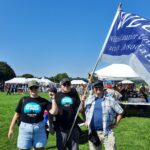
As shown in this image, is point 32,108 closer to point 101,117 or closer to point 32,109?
point 32,109

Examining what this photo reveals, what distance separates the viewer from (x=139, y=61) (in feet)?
22.4

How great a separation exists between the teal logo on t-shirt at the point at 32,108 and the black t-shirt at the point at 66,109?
20.4 inches

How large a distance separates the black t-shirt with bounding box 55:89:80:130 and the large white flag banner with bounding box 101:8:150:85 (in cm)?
96

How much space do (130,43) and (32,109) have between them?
2.11m

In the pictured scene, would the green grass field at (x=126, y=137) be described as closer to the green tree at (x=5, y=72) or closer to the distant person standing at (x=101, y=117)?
the distant person standing at (x=101, y=117)

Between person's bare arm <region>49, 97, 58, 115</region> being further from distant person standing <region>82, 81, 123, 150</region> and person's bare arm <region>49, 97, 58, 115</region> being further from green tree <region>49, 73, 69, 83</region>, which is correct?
green tree <region>49, 73, 69, 83</region>

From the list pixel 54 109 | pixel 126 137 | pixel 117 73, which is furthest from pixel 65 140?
pixel 117 73

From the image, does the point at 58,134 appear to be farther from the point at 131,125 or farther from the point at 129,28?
the point at 131,125

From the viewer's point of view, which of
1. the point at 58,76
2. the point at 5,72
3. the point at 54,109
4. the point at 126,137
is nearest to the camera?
the point at 54,109

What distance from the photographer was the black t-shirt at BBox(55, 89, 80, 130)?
23.7ft

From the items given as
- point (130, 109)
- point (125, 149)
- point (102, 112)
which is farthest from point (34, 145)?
point (130, 109)

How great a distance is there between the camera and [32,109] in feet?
22.4

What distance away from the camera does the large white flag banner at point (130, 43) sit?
22.3 feet

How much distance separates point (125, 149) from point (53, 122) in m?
3.73
